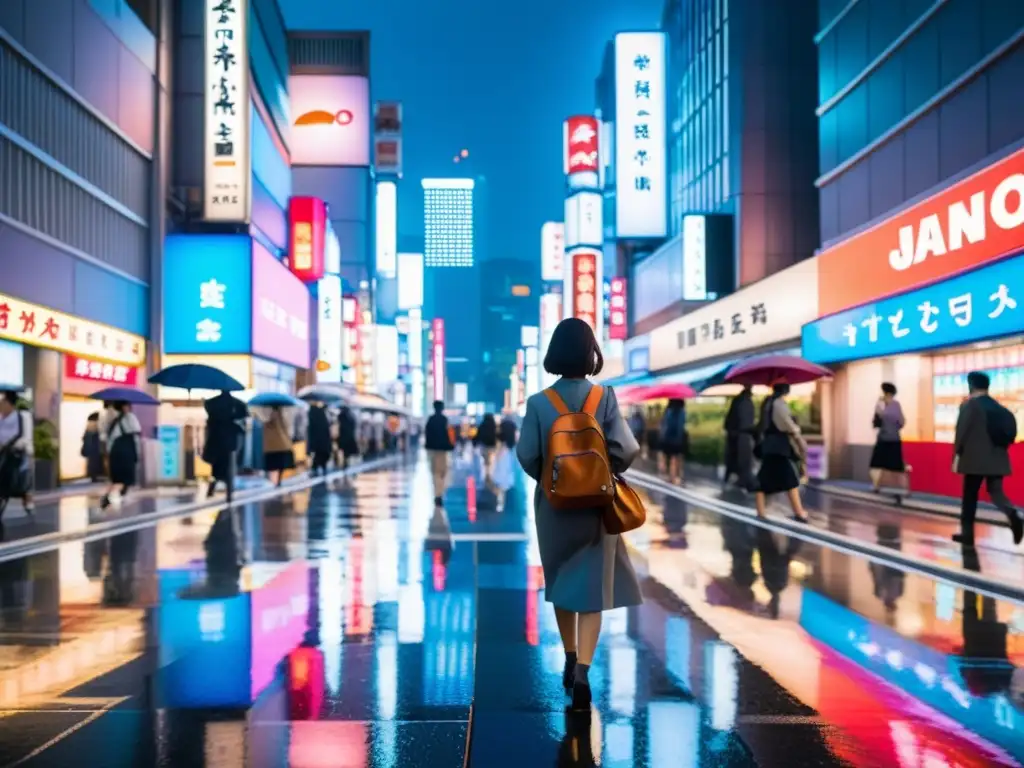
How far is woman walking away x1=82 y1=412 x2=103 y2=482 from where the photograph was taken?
24.7m

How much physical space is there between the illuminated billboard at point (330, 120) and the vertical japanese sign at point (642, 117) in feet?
79.0

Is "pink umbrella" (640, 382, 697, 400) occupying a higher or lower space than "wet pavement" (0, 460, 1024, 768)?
higher

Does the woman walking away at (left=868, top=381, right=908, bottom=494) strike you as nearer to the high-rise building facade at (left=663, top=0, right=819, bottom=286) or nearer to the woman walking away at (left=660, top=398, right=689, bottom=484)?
the woman walking away at (left=660, top=398, right=689, bottom=484)

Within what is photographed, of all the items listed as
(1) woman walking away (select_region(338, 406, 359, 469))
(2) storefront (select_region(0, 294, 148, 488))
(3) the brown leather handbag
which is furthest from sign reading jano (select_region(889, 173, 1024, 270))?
(1) woman walking away (select_region(338, 406, 359, 469))

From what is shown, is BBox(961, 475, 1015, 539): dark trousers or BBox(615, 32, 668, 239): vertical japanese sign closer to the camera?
BBox(961, 475, 1015, 539): dark trousers

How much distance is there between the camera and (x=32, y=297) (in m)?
22.9

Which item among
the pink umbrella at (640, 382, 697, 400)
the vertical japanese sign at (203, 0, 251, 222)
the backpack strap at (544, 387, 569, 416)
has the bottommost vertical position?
the backpack strap at (544, 387, 569, 416)

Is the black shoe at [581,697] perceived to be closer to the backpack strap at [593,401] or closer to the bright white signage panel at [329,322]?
the backpack strap at [593,401]

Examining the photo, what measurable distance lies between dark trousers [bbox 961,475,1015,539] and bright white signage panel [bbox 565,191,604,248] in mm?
47863

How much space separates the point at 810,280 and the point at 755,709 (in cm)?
2396

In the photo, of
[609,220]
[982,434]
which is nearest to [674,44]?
[609,220]

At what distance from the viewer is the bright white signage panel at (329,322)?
171 ft

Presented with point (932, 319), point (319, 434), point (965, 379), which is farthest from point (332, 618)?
point (319, 434)

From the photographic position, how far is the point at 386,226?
8912cm
